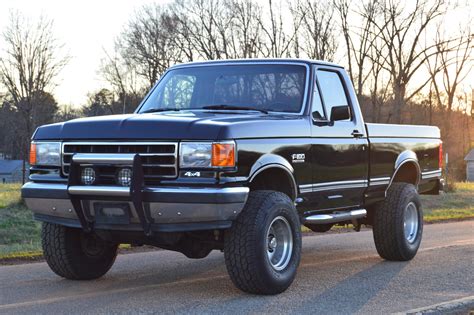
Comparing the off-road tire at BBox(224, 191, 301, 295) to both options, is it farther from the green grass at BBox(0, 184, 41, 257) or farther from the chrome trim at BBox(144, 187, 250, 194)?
the green grass at BBox(0, 184, 41, 257)

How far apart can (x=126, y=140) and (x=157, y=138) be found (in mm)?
294

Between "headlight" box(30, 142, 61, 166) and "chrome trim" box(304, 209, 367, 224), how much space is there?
2.61 meters

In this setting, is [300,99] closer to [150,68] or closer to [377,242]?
[377,242]

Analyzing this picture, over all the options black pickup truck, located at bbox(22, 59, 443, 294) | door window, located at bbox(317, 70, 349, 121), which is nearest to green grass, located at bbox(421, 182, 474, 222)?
door window, located at bbox(317, 70, 349, 121)

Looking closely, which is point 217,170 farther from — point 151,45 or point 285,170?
point 151,45

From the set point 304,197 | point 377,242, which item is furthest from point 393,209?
point 304,197

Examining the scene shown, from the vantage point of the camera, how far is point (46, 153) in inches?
274

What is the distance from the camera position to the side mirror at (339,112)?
7.94 m

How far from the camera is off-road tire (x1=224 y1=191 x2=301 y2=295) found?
21.3 ft

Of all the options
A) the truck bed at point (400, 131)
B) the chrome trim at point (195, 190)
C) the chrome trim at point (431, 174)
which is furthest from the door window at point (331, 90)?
the chrome trim at point (195, 190)

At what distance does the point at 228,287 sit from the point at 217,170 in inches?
61.9

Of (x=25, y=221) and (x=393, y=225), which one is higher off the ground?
(x=393, y=225)

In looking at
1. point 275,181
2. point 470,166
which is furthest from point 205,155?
point 470,166

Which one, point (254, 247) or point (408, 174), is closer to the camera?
point (254, 247)
